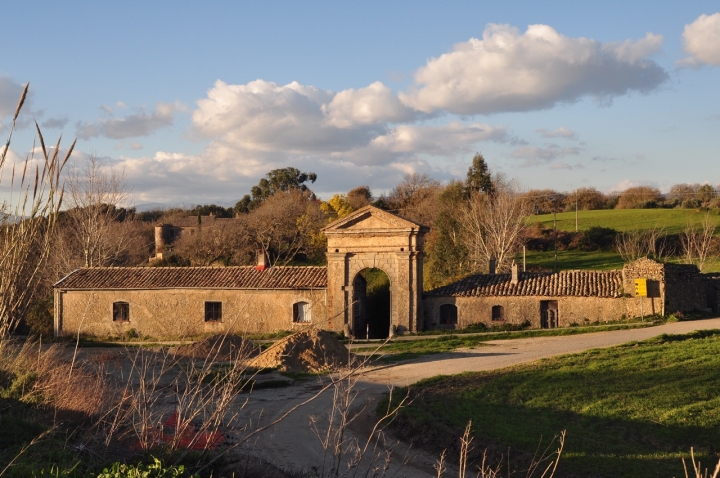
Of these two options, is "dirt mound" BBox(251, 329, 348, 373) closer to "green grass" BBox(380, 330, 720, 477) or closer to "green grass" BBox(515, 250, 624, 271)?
"green grass" BBox(380, 330, 720, 477)

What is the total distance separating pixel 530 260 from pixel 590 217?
1799cm

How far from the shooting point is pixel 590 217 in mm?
70125

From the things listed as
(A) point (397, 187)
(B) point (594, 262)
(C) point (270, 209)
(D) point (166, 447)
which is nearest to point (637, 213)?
(B) point (594, 262)

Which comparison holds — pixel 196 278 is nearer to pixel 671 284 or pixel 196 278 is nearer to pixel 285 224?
pixel 671 284

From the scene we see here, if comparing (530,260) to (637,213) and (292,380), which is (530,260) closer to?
(637,213)

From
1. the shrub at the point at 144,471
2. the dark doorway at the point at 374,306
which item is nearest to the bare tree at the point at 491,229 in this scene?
the dark doorway at the point at 374,306

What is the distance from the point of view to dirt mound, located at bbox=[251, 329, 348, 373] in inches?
898

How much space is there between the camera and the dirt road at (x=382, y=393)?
13.0 m

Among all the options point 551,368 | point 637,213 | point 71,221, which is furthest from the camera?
point 637,213

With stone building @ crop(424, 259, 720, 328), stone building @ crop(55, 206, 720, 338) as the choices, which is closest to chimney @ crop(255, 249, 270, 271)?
stone building @ crop(55, 206, 720, 338)

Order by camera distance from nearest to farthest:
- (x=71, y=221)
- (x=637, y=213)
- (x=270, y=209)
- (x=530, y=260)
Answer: (x=71, y=221), (x=530, y=260), (x=270, y=209), (x=637, y=213)

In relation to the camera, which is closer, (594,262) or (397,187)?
(594,262)

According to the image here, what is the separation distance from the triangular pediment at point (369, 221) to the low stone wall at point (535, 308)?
395 cm

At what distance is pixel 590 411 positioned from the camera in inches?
608
